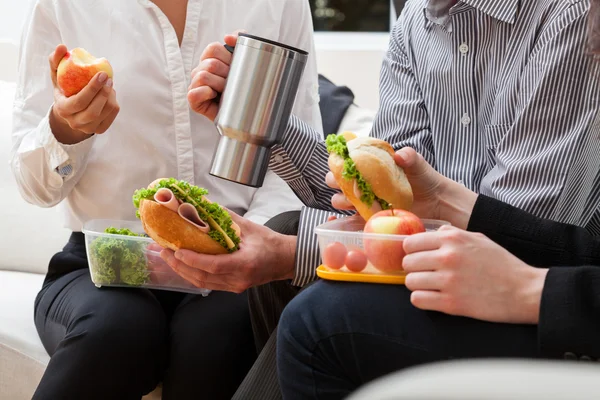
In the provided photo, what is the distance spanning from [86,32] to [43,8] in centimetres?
10

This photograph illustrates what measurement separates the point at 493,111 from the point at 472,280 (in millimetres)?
497

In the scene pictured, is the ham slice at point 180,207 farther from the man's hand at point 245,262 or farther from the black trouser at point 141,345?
the black trouser at point 141,345

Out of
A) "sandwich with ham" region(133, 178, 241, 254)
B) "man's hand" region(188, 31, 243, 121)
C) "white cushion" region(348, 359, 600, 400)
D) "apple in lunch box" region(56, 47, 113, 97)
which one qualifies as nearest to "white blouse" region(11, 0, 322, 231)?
"apple in lunch box" region(56, 47, 113, 97)

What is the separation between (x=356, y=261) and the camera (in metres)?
1.14

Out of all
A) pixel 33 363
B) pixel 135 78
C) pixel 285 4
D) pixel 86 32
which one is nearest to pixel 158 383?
pixel 33 363

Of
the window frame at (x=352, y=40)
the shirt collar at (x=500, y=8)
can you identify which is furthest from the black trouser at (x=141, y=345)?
the window frame at (x=352, y=40)

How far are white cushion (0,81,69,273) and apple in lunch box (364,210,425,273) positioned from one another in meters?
1.38

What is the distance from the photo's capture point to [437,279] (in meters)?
1.06

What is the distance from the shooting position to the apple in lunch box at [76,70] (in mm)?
1560

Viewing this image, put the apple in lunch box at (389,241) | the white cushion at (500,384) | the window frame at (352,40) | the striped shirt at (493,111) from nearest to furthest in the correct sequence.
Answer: the white cushion at (500,384), the apple in lunch box at (389,241), the striped shirt at (493,111), the window frame at (352,40)

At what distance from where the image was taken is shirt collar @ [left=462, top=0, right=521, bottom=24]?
A: 4.72 ft

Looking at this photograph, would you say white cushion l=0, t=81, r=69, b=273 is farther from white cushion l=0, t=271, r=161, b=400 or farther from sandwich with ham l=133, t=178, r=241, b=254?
sandwich with ham l=133, t=178, r=241, b=254

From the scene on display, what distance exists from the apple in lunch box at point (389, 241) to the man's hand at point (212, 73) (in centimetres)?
49

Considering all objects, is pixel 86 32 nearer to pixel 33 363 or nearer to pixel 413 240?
pixel 33 363
